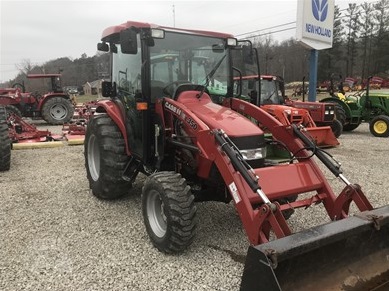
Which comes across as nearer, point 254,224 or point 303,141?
point 254,224

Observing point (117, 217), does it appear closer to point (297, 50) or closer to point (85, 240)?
point (85, 240)

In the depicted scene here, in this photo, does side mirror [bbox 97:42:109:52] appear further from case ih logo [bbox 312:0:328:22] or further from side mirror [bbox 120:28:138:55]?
case ih logo [bbox 312:0:328:22]

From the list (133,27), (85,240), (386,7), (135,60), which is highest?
(386,7)

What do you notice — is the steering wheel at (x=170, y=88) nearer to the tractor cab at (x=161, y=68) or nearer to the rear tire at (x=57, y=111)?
the tractor cab at (x=161, y=68)

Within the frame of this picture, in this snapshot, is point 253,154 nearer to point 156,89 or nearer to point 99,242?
point 156,89

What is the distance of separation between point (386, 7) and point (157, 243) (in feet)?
197

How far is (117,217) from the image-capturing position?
491cm

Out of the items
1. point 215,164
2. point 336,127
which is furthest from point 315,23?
point 215,164

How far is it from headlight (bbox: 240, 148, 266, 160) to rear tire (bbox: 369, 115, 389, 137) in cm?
984

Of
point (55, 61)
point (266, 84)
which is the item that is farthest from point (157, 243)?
point (55, 61)

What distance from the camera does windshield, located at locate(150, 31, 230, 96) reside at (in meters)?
4.49

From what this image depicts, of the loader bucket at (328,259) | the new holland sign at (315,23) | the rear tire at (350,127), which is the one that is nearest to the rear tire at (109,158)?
the loader bucket at (328,259)

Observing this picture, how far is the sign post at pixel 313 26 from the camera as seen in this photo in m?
11.9

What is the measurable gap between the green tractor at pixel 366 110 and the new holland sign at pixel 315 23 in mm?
2201
